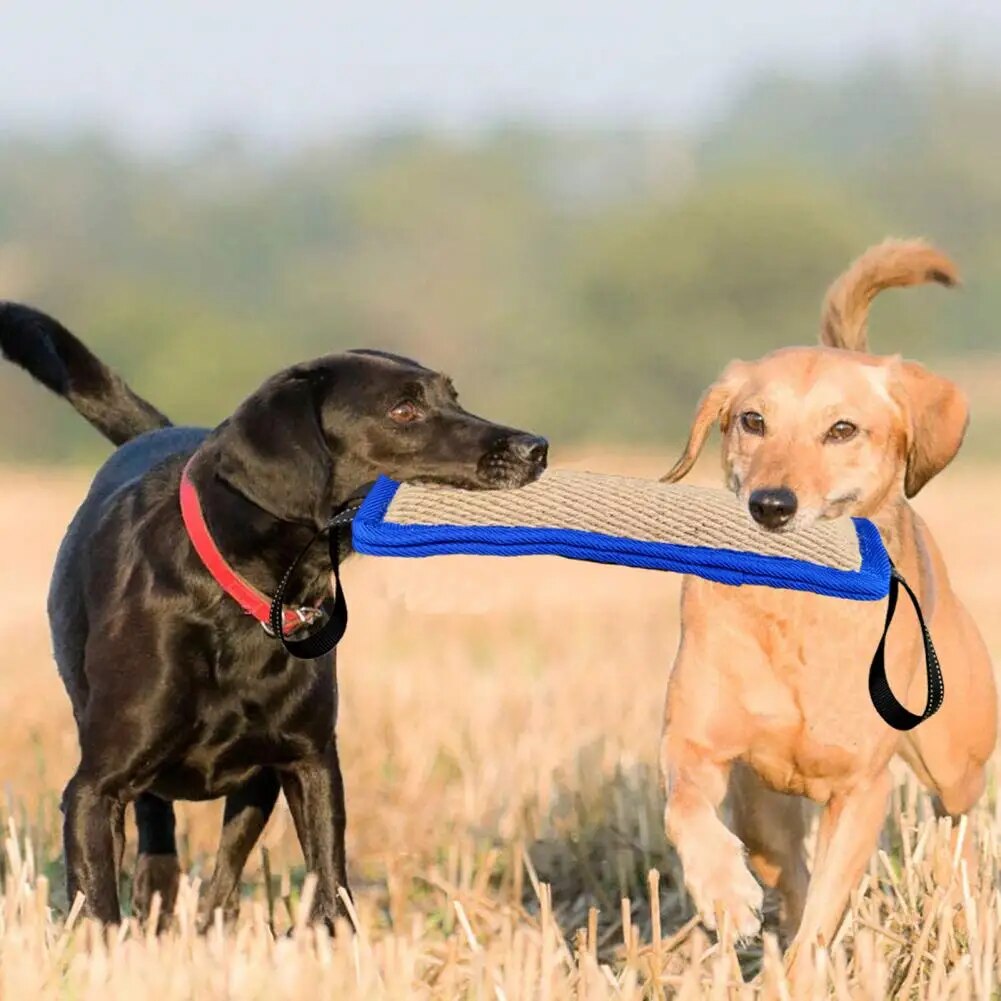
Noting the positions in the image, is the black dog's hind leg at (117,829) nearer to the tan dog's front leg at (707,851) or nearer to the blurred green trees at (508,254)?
the tan dog's front leg at (707,851)

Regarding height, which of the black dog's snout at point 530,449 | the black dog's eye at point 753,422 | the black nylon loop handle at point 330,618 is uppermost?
the black dog's eye at point 753,422

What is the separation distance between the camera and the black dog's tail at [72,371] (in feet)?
19.8

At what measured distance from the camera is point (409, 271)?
1895 inches

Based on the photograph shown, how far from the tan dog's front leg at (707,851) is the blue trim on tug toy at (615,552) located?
0.55 metres

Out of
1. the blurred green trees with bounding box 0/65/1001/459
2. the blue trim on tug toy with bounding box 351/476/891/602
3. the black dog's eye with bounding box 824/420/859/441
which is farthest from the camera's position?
the blurred green trees with bounding box 0/65/1001/459

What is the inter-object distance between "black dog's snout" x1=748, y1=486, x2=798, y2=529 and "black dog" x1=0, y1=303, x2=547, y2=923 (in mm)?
549

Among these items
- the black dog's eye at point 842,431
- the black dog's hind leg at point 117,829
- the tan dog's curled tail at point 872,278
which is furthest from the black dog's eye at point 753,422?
the black dog's hind leg at point 117,829

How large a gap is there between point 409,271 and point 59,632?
43.2 meters

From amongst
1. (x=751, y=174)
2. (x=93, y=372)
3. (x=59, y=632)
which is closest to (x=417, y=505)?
(x=59, y=632)

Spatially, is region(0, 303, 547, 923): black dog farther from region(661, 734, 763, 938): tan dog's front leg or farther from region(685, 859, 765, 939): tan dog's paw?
region(685, 859, 765, 939): tan dog's paw

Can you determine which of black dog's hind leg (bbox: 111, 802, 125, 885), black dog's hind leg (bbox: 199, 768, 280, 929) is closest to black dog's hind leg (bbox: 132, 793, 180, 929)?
black dog's hind leg (bbox: 199, 768, 280, 929)

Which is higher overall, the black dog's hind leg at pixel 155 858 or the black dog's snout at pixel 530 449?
the black dog's snout at pixel 530 449

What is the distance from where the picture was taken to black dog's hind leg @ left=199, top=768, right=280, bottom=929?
5.44 metres

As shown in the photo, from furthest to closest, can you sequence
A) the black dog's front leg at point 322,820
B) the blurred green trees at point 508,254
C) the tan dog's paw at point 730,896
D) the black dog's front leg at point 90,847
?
the blurred green trees at point 508,254, the black dog's front leg at point 322,820, the black dog's front leg at point 90,847, the tan dog's paw at point 730,896
